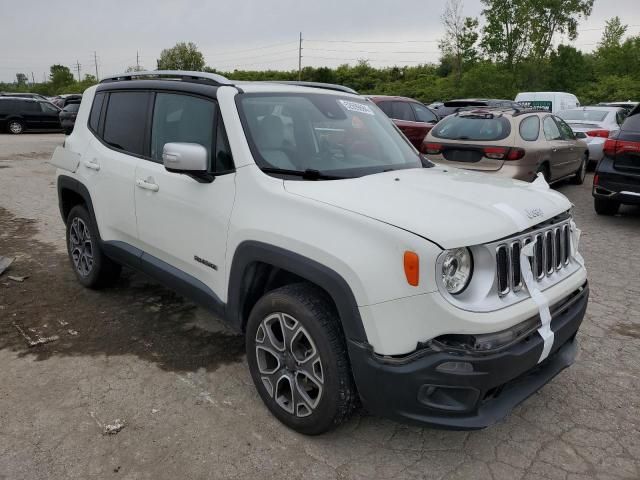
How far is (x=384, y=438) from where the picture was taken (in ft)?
9.18

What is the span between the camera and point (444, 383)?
7.38 ft

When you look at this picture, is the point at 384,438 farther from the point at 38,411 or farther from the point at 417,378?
the point at 38,411

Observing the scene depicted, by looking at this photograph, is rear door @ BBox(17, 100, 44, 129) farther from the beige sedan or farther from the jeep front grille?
the jeep front grille

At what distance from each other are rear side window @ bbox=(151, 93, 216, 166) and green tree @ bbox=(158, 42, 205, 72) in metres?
61.4

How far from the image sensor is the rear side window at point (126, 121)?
3.90m

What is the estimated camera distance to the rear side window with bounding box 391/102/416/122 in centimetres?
1160

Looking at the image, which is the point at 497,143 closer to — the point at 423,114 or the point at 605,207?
the point at 605,207

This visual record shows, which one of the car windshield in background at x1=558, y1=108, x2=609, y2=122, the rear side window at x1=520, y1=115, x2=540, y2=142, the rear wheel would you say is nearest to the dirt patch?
the rear side window at x1=520, y1=115, x2=540, y2=142

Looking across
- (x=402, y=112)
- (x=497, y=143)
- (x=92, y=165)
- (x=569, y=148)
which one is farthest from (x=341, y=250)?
(x=402, y=112)

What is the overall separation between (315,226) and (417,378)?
2.74 feet

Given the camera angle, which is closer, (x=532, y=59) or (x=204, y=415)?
(x=204, y=415)

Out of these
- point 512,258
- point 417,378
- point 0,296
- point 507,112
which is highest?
point 507,112

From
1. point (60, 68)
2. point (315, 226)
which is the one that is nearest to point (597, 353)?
point (315, 226)

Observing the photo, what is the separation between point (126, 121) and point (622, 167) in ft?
20.8
